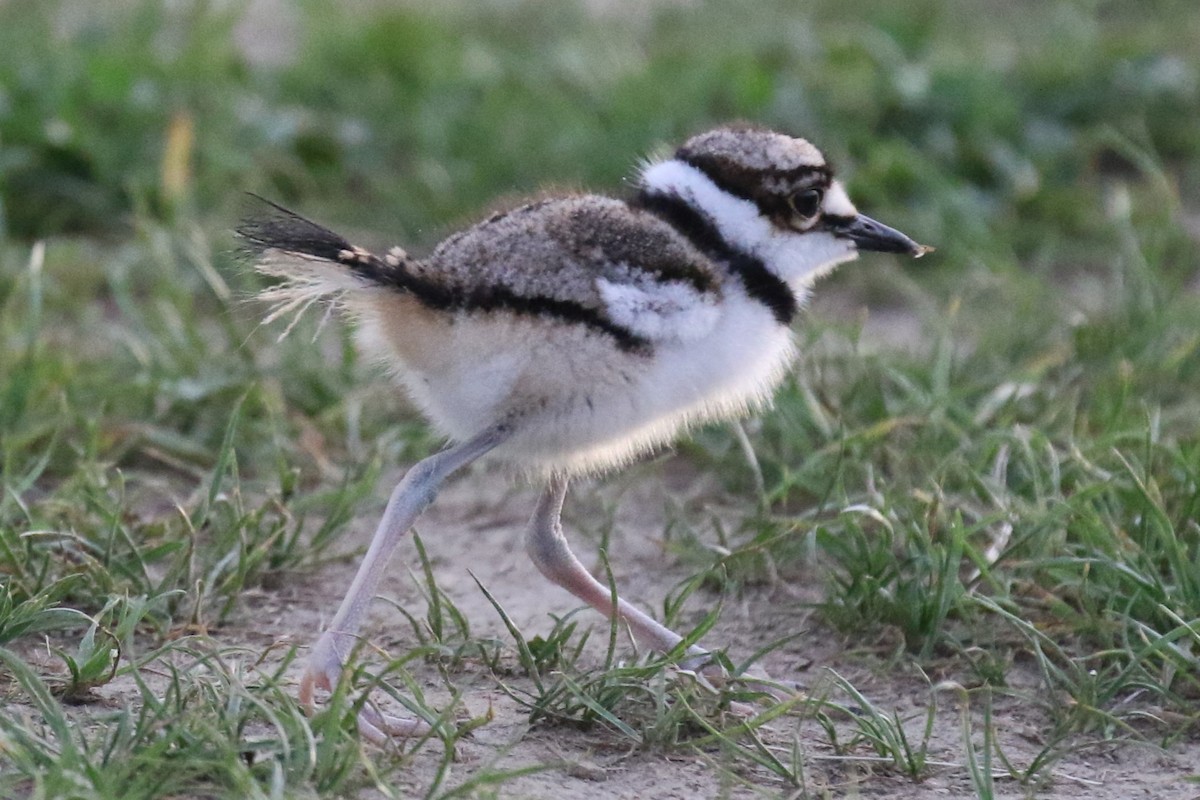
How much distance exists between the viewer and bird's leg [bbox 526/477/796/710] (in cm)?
301

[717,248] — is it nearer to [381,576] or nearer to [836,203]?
[836,203]

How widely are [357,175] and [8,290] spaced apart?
4.63 feet

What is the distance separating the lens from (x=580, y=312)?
2.75 m

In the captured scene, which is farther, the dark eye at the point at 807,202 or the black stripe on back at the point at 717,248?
the dark eye at the point at 807,202

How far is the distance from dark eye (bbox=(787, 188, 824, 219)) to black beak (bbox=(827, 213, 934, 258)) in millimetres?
70

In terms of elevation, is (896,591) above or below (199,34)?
below

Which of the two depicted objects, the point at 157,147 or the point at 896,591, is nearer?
the point at 896,591

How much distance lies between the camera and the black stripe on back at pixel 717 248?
3018mm

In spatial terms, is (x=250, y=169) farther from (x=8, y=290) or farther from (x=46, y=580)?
(x=46, y=580)

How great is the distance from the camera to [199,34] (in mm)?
5977

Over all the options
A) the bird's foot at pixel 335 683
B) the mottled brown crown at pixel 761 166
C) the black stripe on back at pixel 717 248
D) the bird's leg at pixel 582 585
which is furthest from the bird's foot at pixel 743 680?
the mottled brown crown at pixel 761 166

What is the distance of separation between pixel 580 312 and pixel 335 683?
2.43ft

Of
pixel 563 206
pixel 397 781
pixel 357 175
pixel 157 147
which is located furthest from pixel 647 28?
pixel 397 781

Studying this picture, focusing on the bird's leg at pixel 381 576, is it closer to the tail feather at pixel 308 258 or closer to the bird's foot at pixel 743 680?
the tail feather at pixel 308 258
